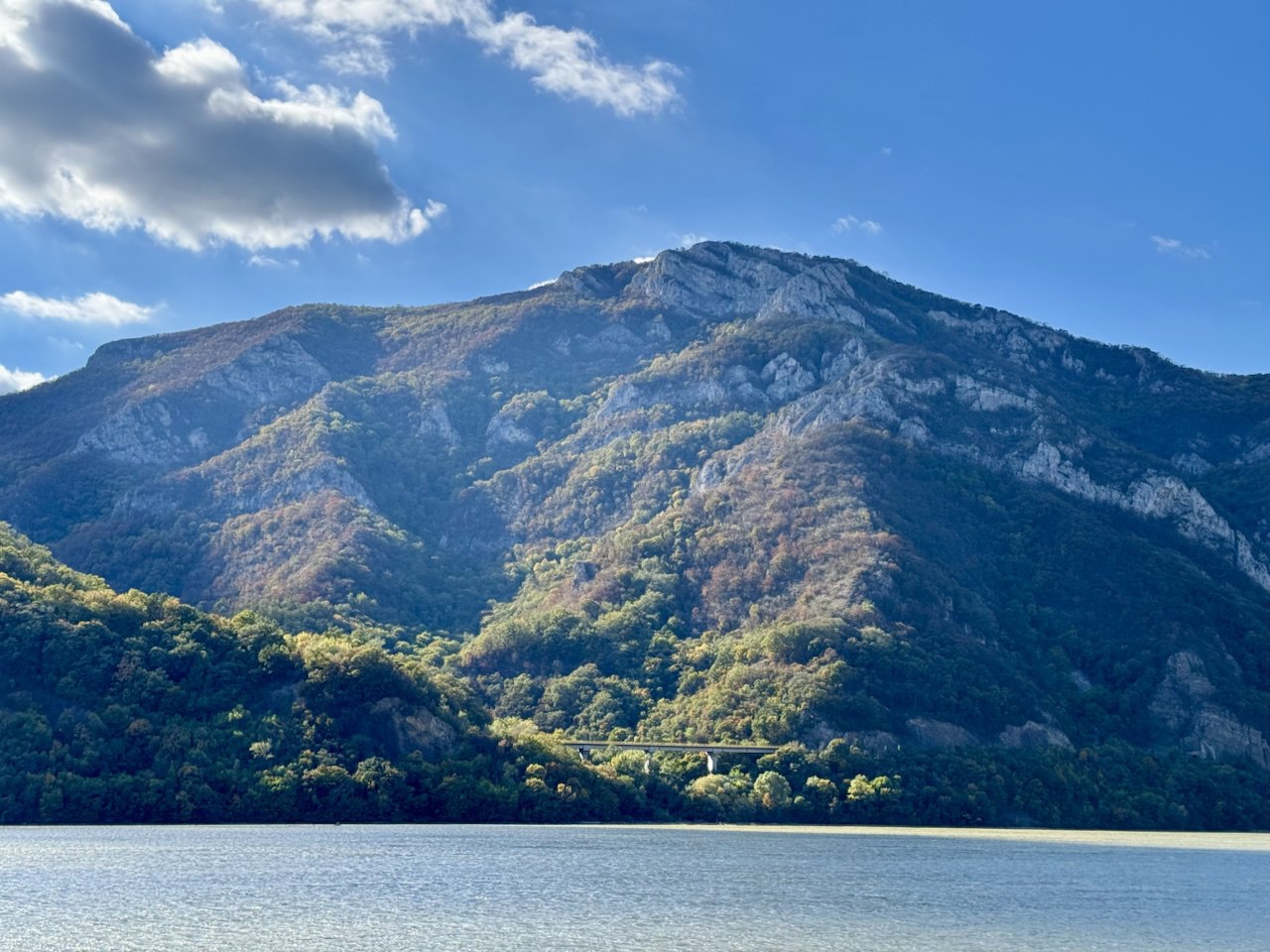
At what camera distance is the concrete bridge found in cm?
15675

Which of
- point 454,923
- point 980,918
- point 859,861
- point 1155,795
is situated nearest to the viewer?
point 454,923

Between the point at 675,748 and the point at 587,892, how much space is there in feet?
264

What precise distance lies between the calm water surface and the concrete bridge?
3273cm

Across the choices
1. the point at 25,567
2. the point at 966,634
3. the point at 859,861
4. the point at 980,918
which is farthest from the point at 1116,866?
the point at 25,567

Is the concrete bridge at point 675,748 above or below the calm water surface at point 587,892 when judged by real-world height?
above

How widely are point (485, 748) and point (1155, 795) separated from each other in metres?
76.6

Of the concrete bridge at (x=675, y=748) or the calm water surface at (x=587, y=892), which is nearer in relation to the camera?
the calm water surface at (x=587, y=892)

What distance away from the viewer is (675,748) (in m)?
162

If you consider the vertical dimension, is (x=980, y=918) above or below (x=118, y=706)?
below

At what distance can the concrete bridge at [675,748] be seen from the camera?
514ft

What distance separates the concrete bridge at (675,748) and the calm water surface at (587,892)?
32.7 meters

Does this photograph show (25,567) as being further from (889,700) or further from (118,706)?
(889,700)

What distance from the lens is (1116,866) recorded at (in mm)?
109750

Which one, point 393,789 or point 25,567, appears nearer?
point 393,789
